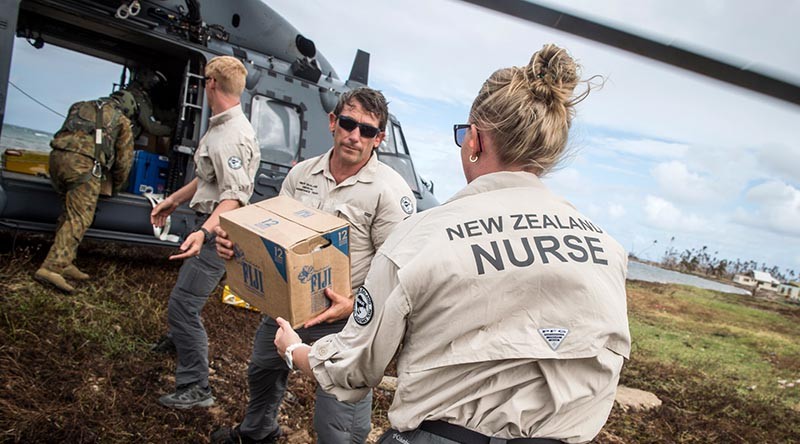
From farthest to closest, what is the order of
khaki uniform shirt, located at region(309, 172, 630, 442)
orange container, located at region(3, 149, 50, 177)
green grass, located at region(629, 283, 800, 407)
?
green grass, located at region(629, 283, 800, 407) < orange container, located at region(3, 149, 50, 177) < khaki uniform shirt, located at region(309, 172, 630, 442)

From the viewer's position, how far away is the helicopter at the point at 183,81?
502cm

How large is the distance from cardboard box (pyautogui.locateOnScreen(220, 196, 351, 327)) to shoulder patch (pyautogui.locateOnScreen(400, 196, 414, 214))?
0.43 metres

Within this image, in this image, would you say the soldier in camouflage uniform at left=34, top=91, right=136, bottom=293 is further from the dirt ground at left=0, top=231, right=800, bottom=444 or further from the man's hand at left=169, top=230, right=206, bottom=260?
the man's hand at left=169, top=230, right=206, bottom=260

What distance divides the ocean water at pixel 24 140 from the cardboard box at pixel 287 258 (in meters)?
4.89

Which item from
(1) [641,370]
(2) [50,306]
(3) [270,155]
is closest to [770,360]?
(1) [641,370]

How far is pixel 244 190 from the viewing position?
299 centimetres

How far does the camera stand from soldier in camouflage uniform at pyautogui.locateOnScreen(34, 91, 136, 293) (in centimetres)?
466

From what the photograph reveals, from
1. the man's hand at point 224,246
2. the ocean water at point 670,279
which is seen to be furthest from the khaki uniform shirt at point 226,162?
the ocean water at point 670,279

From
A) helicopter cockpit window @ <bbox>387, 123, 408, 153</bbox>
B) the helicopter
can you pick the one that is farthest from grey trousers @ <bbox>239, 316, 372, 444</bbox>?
helicopter cockpit window @ <bbox>387, 123, 408, 153</bbox>

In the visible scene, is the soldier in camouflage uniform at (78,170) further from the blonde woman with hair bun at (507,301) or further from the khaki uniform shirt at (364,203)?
the blonde woman with hair bun at (507,301)

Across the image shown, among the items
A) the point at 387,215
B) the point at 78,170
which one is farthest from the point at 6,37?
the point at 387,215

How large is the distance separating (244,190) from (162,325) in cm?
198

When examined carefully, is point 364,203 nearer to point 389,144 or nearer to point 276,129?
point 276,129

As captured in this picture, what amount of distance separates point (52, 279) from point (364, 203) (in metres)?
3.47
